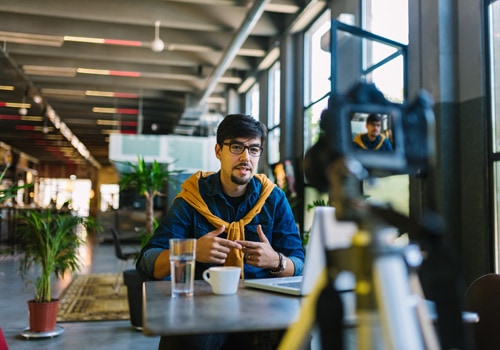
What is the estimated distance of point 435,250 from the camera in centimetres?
65

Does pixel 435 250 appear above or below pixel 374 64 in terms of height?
below

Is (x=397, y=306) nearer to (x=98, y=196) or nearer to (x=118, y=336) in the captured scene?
(x=118, y=336)

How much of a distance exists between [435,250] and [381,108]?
22 cm

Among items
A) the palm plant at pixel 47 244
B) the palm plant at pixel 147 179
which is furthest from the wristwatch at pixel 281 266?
the palm plant at pixel 147 179

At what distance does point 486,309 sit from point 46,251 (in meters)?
3.09

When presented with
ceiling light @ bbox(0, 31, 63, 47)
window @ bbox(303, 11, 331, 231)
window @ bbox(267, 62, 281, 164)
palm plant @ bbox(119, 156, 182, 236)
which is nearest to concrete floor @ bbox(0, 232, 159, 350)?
palm plant @ bbox(119, 156, 182, 236)

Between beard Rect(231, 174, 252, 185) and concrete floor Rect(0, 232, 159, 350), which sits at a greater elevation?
beard Rect(231, 174, 252, 185)

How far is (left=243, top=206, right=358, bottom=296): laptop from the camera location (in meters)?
0.79

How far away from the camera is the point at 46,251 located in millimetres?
3684

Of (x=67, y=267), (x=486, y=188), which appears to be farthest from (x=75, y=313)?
(x=486, y=188)

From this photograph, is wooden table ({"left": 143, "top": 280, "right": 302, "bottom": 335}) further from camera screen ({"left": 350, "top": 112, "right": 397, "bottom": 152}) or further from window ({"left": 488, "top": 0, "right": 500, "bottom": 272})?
window ({"left": 488, "top": 0, "right": 500, "bottom": 272})

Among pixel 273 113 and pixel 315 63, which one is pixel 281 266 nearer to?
pixel 315 63

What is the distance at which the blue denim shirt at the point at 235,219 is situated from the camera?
190 cm

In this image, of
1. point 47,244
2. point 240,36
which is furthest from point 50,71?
point 47,244
